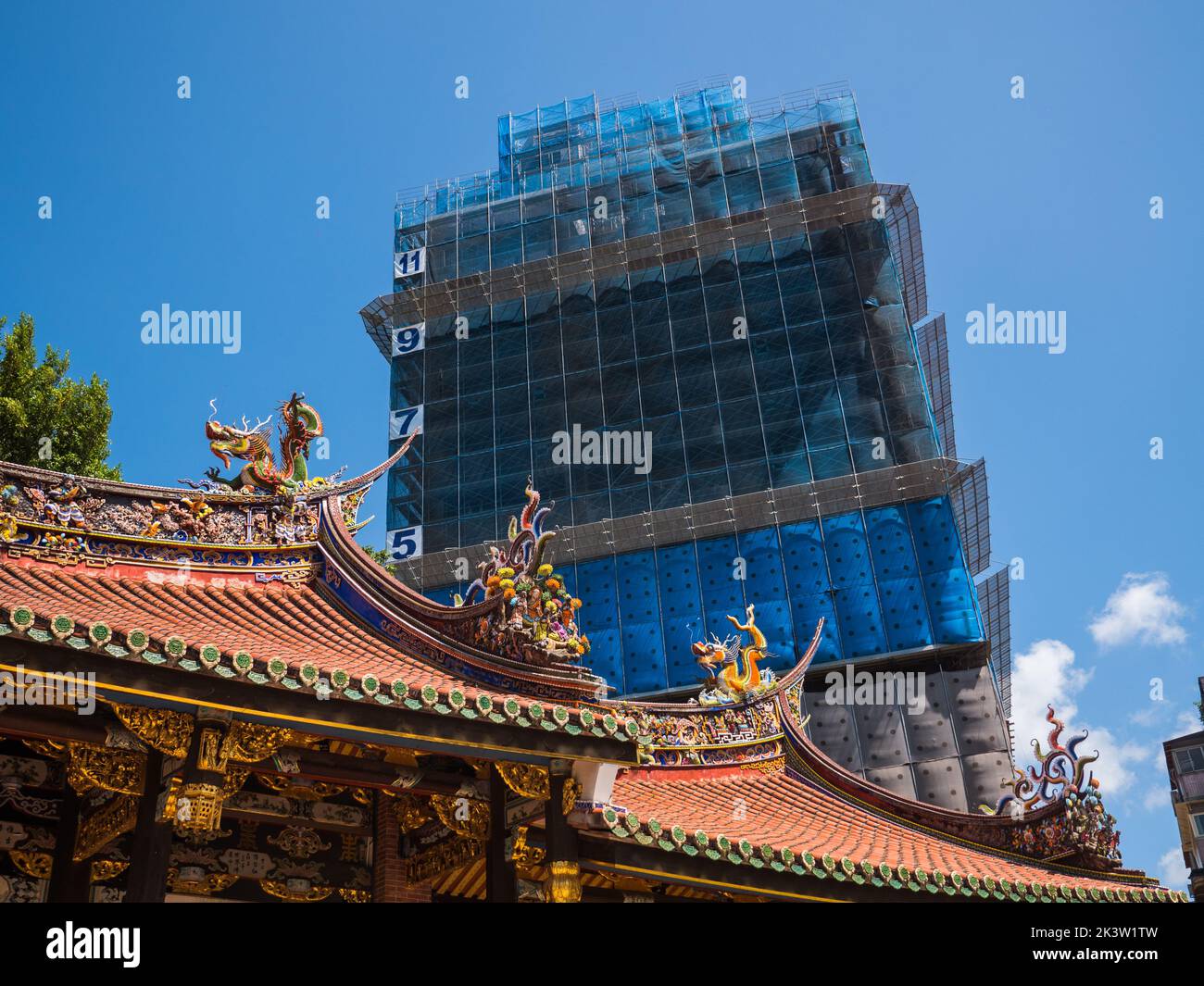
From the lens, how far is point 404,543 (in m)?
40.5

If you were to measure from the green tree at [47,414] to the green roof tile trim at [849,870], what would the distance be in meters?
19.2

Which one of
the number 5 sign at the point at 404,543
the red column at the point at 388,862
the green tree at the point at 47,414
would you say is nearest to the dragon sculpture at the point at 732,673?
the red column at the point at 388,862

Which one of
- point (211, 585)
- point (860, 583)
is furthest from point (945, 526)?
point (211, 585)

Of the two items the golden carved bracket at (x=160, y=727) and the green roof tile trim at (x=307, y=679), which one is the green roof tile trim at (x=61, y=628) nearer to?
the green roof tile trim at (x=307, y=679)

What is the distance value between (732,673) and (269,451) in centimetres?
695

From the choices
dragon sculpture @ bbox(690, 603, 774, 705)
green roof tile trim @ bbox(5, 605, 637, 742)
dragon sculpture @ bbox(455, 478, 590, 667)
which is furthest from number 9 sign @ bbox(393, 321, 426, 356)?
green roof tile trim @ bbox(5, 605, 637, 742)

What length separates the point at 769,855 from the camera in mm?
10570

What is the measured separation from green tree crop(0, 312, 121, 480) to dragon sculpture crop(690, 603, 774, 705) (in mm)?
15852

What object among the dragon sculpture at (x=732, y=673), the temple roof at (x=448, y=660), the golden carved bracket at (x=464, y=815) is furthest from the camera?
the dragon sculpture at (x=732, y=673)

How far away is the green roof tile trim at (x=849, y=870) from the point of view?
9.96m

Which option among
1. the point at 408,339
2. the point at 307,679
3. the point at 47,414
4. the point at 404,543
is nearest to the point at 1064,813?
the point at 307,679

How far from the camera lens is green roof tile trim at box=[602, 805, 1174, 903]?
9.96 meters

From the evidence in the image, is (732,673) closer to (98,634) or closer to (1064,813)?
(1064,813)
